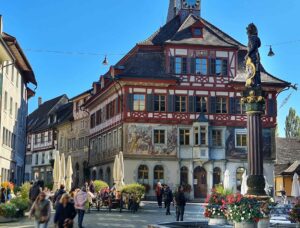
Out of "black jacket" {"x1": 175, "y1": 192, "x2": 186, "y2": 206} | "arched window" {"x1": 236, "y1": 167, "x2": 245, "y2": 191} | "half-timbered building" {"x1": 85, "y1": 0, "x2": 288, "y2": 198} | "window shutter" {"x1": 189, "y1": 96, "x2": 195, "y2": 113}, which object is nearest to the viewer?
"black jacket" {"x1": 175, "y1": 192, "x2": 186, "y2": 206}

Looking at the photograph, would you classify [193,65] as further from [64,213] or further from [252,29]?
[64,213]

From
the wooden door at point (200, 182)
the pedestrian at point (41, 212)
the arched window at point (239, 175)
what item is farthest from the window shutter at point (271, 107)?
the pedestrian at point (41, 212)

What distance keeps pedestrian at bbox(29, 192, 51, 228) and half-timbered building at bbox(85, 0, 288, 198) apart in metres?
31.3

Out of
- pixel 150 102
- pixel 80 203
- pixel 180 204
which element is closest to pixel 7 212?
pixel 80 203

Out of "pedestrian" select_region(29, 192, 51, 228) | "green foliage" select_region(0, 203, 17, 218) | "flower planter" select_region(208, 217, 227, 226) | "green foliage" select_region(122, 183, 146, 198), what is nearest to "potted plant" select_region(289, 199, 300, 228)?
"flower planter" select_region(208, 217, 227, 226)

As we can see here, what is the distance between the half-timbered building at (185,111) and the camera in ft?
152

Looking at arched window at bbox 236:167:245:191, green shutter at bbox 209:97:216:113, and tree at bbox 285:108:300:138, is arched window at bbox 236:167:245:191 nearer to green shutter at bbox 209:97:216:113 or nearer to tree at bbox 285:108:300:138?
green shutter at bbox 209:97:216:113

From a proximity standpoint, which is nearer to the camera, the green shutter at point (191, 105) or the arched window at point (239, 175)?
the green shutter at point (191, 105)

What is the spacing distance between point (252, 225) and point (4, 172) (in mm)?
30652

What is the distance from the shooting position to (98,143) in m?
57.8

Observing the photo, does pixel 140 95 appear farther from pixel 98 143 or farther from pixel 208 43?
Answer: pixel 98 143

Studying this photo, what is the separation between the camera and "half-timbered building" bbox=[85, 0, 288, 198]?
46.2m

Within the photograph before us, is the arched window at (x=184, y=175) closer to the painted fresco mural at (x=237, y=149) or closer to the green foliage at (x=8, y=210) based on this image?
the painted fresco mural at (x=237, y=149)

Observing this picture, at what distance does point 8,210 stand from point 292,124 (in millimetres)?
68819
